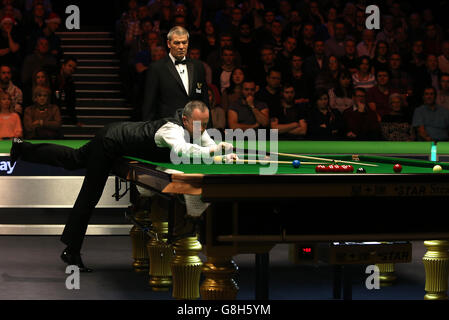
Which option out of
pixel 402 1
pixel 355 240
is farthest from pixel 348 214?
pixel 402 1

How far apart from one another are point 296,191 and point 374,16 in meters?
8.16

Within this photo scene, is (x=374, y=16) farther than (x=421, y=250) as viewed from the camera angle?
Yes

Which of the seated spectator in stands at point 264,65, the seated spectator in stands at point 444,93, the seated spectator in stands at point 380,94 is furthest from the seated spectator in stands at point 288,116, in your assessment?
the seated spectator in stands at point 444,93

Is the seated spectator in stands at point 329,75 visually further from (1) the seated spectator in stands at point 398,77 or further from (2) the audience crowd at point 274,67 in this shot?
(1) the seated spectator in stands at point 398,77

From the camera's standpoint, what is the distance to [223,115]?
30.1 ft

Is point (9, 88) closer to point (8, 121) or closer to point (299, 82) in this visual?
point (8, 121)

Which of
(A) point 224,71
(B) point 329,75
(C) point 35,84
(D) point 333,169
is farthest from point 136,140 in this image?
(B) point 329,75

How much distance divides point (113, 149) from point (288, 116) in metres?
4.02

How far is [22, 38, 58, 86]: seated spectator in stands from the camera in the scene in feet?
32.4

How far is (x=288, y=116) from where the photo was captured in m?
9.55

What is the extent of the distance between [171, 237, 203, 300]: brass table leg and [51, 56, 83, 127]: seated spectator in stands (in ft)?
17.9

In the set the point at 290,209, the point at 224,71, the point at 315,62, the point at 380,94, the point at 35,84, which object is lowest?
the point at 290,209

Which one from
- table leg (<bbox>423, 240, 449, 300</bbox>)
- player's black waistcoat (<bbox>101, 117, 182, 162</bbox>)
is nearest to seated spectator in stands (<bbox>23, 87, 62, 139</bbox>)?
player's black waistcoat (<bbox>101, 117, 182, 162</bbox>)
